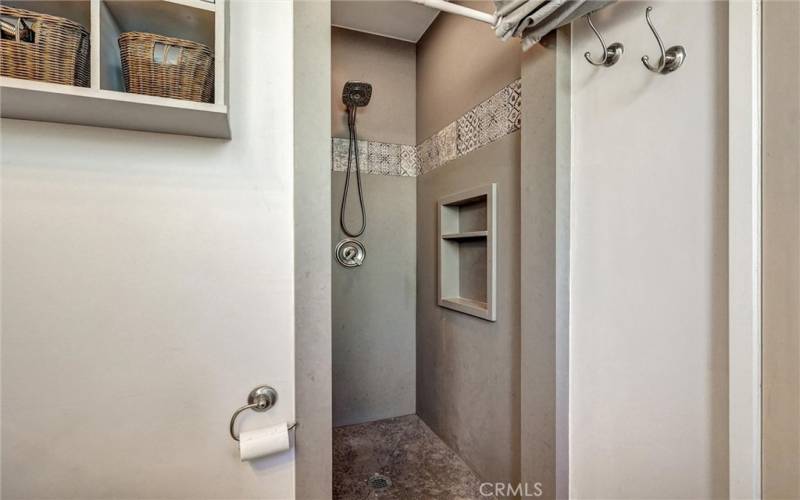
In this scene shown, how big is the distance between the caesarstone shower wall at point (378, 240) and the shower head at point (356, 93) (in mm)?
192

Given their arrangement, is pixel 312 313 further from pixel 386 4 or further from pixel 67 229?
pixel 386 4

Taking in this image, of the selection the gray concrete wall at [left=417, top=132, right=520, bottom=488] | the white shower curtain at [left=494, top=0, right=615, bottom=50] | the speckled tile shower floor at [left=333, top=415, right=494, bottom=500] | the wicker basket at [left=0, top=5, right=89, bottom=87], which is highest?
the white shower curtain at [left=494, top=0, right=615, bottom=50]

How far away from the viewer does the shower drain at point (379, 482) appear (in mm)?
1801

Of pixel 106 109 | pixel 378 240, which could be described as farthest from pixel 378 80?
pixel 106 109

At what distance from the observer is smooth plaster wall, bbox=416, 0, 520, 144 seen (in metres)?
1.71

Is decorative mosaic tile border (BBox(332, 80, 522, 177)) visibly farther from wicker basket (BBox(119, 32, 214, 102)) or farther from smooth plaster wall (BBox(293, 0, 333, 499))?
wicker basket (BBox(119, 32, 214, 102))

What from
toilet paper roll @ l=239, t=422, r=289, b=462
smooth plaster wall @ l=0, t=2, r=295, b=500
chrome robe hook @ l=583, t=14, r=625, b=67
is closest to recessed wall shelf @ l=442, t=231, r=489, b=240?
chrome robe hook @ l=583, t=14, r=625, b=67

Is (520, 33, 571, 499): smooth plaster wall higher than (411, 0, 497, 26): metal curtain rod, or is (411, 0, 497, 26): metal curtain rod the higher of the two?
(411, 0, 497, 26): metal curtain rod

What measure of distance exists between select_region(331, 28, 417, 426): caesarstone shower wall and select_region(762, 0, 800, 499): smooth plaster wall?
1967 millimetres

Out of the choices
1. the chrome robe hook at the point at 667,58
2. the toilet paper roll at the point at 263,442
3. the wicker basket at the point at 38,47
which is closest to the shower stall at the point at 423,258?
the chrome robe hook at the point at 667,58

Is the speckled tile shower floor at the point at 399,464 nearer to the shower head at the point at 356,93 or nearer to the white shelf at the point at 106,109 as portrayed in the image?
the white shelf at the point at 106,109

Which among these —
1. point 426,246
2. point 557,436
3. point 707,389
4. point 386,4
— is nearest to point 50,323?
point 557,436

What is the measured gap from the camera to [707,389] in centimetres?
86

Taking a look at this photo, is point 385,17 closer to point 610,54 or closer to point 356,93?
point 356,93
